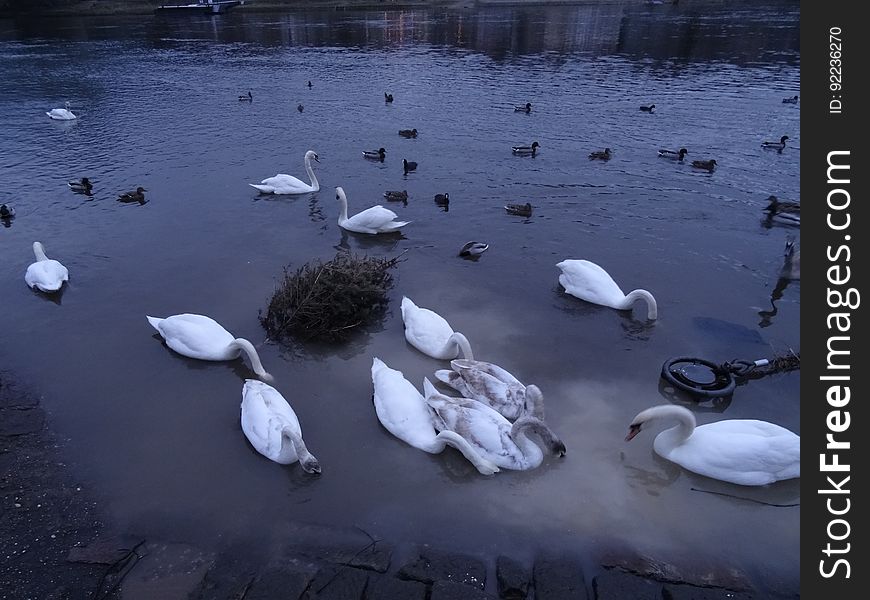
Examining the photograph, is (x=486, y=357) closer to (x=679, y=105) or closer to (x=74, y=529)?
(x=74, y=529)

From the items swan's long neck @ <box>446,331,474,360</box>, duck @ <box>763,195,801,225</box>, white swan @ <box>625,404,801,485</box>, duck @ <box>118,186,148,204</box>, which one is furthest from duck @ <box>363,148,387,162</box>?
white swan @ <box>625,404,801,485</box>

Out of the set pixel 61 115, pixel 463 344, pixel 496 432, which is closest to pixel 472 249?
pixel 463 344

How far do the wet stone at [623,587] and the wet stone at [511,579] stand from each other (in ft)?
2.73

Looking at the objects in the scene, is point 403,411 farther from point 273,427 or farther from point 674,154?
point 674,154

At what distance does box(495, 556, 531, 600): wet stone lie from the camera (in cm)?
677

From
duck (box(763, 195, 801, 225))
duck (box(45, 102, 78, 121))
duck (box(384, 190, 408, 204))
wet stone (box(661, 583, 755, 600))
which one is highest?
duck (box(45, 102, 78, 121))

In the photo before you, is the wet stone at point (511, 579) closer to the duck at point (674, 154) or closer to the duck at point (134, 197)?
the duck at point (134, 197)

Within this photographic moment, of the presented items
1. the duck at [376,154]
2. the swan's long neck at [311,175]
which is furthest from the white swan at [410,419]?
the duck at [376,154]

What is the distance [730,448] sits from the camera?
823 centimetres

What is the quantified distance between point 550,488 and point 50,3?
92.2 metres

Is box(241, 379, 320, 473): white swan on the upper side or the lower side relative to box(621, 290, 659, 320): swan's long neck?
lower

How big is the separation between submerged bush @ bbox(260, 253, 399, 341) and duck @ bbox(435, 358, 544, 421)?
257 cm

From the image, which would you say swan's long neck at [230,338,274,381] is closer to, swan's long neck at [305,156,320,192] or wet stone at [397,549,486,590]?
wet stone at [397,549,486,590]

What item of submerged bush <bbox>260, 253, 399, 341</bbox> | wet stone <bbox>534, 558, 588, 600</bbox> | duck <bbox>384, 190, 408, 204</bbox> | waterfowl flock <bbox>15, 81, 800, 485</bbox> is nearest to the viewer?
wet stone <bbox>534, 558, 588, 600</bbox>
